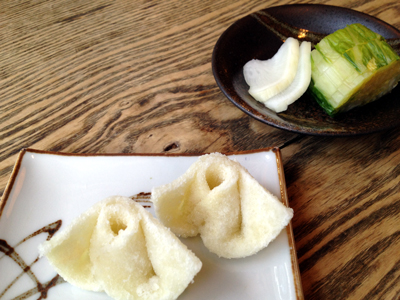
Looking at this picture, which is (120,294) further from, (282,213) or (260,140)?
(260,140)

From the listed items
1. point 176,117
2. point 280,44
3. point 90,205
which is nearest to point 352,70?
point 280,44

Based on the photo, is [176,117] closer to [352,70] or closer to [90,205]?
[90,205]

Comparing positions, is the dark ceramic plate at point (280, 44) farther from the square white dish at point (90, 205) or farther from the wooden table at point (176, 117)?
the square white dish at point (90, 205)

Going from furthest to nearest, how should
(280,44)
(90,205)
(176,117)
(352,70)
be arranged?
(280,44), (176,117), (352,70), (90,205)

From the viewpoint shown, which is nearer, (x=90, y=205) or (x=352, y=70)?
(x=90, y=205)

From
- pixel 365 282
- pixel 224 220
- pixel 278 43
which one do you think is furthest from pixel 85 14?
pixel 365 282

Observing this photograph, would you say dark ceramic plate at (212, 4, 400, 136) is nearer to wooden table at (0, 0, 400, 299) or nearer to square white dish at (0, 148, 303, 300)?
wooden table at (0, 0, 400, 299)
